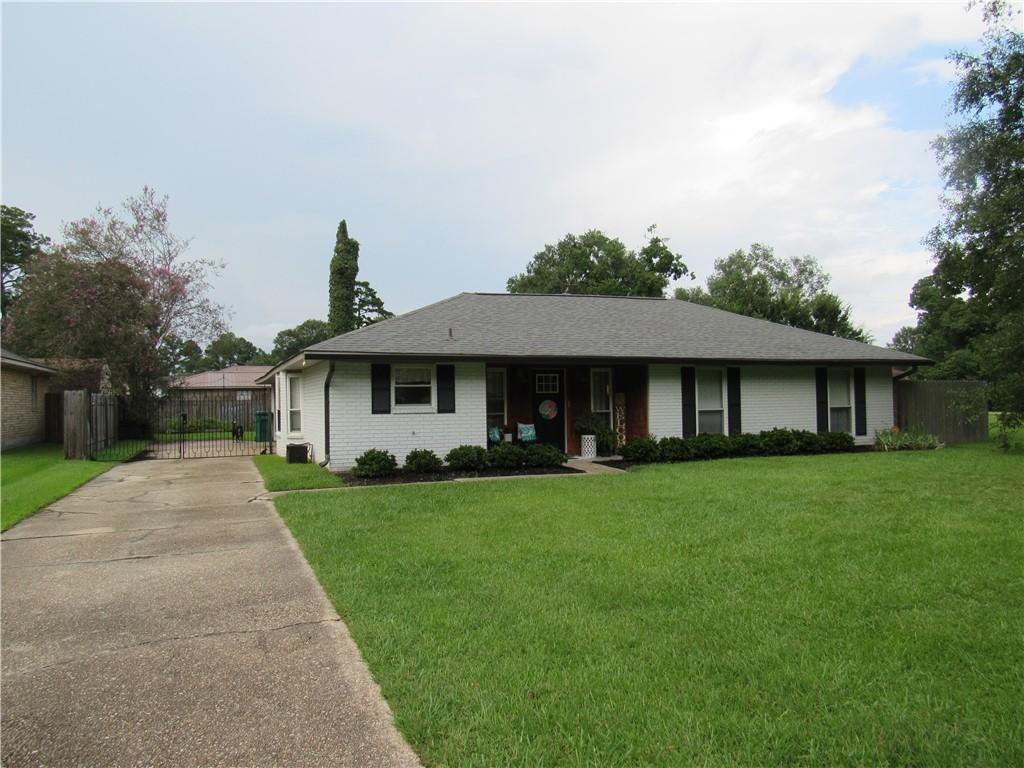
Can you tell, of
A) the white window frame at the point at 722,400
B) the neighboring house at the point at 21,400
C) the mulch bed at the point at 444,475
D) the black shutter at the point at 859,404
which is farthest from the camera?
the neighboring house at the point at 21,400

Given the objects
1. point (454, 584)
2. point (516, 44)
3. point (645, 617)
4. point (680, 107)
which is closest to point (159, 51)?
point (516, 44)

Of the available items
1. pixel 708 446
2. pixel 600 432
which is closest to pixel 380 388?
pixel 600 432

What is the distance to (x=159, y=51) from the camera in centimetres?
1112

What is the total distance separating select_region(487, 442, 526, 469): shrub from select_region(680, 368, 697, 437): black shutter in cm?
478

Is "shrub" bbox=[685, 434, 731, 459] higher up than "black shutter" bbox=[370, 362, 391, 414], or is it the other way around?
"black shutter" bbox=[370, 362, 391, 414]

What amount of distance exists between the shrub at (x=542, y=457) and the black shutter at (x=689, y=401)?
405 centimetres

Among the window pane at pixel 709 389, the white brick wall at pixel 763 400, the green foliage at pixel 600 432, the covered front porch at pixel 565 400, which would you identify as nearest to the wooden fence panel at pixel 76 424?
the covered front porch at pixel 565 400

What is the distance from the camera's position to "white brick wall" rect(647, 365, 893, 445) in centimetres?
1488

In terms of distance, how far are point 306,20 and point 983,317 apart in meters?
20.2

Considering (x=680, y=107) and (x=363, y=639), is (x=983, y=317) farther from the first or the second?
(x=363, y=639)

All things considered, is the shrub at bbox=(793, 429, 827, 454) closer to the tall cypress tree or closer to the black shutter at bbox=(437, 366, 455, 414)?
the black shutter at bbox=(437, 366, 455, 414)

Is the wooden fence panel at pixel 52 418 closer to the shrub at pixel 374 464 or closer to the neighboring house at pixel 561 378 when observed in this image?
the neighboring house at pixel 561 378

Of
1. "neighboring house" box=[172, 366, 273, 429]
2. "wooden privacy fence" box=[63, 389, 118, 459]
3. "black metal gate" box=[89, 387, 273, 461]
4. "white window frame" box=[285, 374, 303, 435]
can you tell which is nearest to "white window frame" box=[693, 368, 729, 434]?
"white window frame" box=[285, 374, 303, 435]

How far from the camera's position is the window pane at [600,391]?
15.5m
